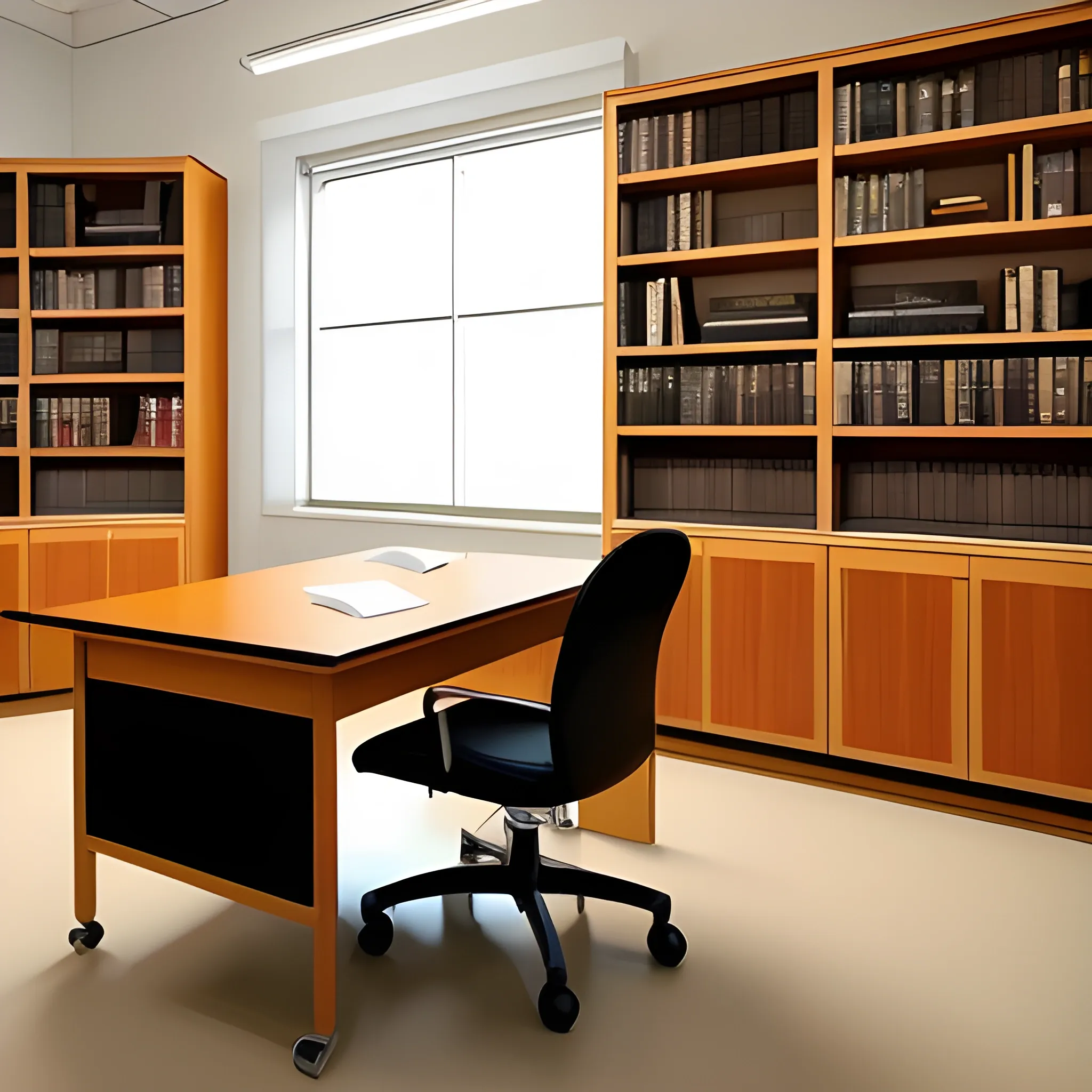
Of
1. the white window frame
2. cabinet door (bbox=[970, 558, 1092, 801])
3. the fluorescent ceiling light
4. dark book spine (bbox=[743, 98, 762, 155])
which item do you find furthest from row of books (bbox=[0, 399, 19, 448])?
cabinet door (bbox=[970, 558, 1092, 801])

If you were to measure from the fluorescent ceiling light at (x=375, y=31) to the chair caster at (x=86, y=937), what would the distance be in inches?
114

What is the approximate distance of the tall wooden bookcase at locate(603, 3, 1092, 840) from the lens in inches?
107

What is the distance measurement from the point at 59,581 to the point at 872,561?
3.44m

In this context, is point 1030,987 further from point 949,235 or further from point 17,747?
point 17,747

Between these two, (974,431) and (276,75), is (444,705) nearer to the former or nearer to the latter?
(974,431)

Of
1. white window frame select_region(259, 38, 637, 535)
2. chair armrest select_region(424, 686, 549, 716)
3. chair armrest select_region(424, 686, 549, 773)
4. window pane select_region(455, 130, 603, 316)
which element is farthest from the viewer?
window pane select_region(455, 130, 603, 316)

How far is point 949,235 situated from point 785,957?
2228 mm

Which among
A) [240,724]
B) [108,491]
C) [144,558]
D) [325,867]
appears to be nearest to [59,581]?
[144,558]

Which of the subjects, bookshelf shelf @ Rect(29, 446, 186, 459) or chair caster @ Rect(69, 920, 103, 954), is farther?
bookshelf shelf @ Rect(29, 446, 186, 459)

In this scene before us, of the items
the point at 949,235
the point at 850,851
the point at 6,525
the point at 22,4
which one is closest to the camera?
the point at 850,851

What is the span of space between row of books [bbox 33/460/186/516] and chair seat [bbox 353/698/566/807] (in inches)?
112

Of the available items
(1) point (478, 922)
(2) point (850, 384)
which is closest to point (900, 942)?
(1) point (478, 922)

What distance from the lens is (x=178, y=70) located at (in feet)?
15.6

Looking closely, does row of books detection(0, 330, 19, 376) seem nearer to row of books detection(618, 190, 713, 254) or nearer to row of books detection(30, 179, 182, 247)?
row of books detection(30, 179, 182, 247)
